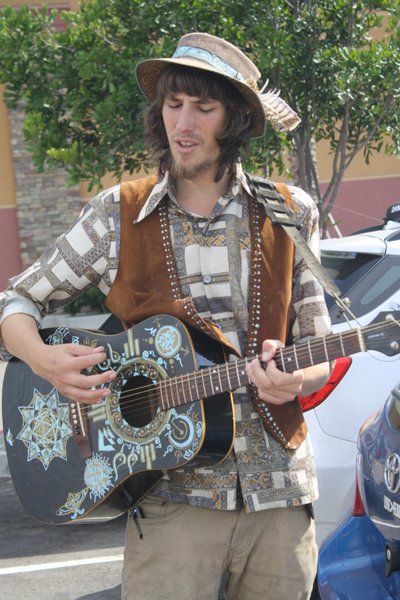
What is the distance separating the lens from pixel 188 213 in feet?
8.13

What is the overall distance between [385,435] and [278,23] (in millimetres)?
5210

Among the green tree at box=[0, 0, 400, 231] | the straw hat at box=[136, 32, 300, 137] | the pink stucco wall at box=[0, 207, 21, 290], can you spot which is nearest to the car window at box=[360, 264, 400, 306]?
the straw hat at box=[136, 32, 300, 137]

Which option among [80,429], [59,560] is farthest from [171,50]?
[80,429]

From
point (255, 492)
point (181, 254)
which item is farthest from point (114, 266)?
point (255, 492)

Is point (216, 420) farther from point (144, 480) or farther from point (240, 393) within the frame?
point (144, 480)

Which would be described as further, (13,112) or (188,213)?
(13,112)

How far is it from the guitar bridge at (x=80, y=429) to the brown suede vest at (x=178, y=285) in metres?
0.29

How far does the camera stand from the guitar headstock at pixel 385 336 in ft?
7.24

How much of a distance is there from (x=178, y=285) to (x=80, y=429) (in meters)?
0.47

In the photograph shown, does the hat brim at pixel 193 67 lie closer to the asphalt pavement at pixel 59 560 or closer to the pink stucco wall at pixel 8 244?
the asphalt pavement at pixel 59 560

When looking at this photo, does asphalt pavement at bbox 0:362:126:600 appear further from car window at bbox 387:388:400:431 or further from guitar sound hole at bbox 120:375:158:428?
guitar sound hole at bbox 120:375:158:428

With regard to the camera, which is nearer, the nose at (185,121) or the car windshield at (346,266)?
the nose at (185,121)

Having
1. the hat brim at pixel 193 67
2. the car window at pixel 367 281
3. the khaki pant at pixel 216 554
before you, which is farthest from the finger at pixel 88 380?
the car window at pixel 367 281

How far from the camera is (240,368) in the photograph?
7.66 feet
